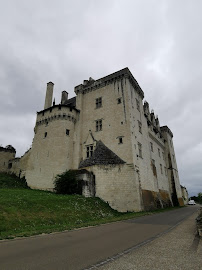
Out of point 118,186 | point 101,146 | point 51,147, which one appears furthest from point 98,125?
point 118,186

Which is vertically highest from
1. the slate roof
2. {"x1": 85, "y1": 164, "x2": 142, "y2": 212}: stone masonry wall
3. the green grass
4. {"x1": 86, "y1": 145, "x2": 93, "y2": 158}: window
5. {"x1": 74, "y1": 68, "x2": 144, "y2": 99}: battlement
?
{"x1": 74, "y1": 68, "x2": 144, "y2": 99}: battlement

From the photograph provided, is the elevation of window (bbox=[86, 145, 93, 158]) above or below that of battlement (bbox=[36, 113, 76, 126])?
below

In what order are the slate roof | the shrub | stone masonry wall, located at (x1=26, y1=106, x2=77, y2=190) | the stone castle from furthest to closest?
stone masonry wall, located at (x1=26, y1=106, x2=77, y2=190)
the slate roof
the stone castle
the shrub

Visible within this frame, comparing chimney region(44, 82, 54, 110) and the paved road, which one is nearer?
the paved road

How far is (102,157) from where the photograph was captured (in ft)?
78.9

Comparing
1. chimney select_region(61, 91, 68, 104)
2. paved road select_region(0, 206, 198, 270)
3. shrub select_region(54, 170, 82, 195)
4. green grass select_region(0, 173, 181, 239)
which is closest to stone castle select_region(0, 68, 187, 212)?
shrub select_region(54, 170, 82, 195)

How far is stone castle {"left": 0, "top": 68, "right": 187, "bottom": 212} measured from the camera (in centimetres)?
2166

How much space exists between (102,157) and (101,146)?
2.43m

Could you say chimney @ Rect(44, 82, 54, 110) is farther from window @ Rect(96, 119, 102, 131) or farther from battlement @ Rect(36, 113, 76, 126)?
window @ Rect(96, 119, 102, 131)

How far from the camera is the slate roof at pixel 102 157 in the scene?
23.1 metres

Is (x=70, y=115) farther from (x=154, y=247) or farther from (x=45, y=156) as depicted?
(x=154, y=247)

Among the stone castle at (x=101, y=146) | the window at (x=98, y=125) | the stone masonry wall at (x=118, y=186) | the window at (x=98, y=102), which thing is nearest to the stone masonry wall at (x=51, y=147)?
the stone castle at (x=101, y=146)

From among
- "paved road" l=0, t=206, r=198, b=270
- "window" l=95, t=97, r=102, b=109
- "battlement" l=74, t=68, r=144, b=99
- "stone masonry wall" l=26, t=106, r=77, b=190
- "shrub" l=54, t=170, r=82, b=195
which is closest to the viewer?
"paved road" l=0, t=206, r=198, b=270

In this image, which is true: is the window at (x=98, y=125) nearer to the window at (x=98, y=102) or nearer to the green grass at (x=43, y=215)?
the window at (x=98, y=102)
